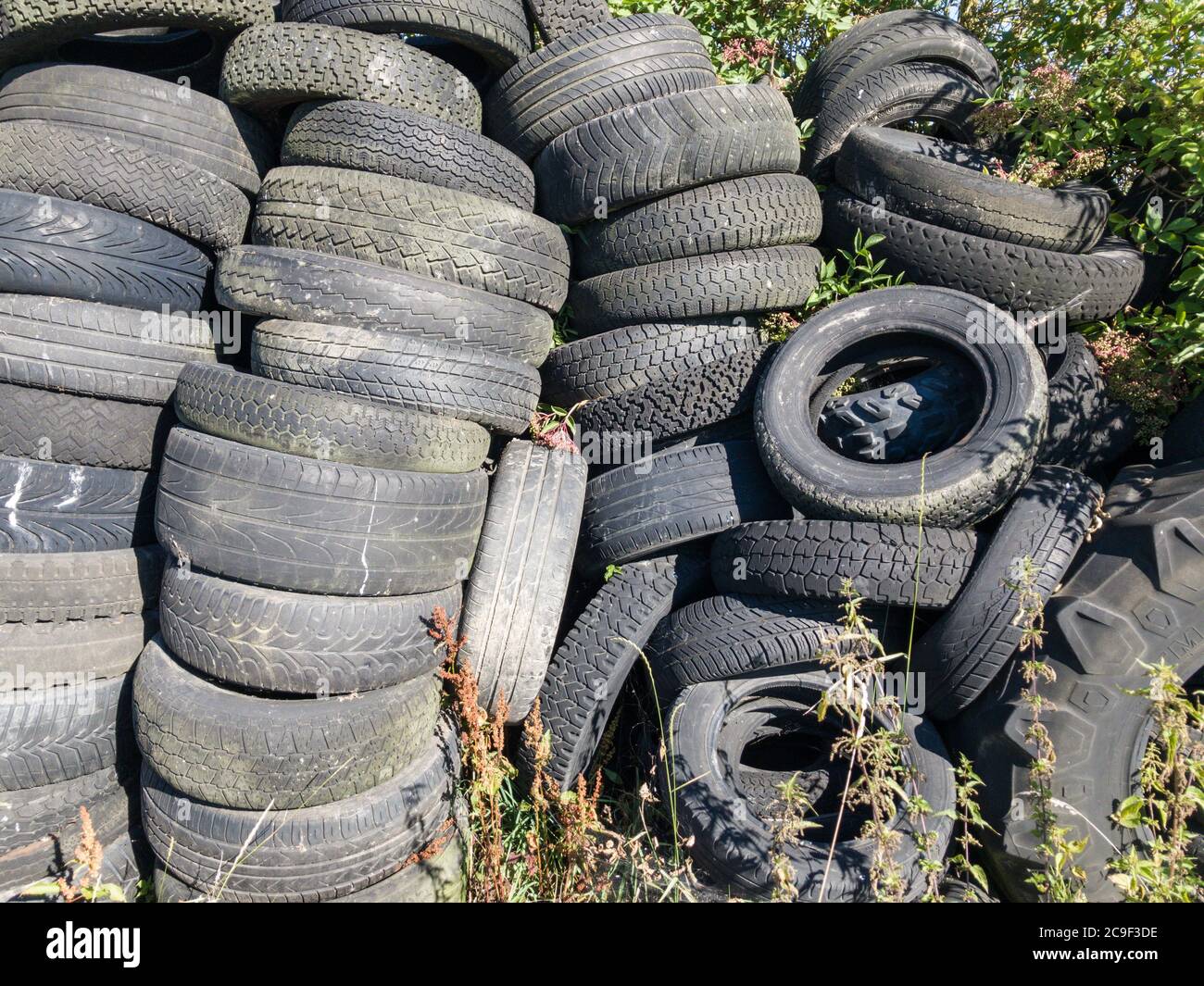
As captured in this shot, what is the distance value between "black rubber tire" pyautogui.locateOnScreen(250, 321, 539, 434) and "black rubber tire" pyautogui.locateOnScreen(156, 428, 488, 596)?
0.38 m

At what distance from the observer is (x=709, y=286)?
414 cm

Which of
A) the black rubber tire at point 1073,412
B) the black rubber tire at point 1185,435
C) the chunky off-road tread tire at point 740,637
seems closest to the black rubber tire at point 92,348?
the chunky off-road tread tire at point 740,637

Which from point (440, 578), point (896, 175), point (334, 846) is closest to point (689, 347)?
point (896, 175)

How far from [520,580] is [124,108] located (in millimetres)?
2922

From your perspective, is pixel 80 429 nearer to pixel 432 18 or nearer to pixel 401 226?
pixel 401 226

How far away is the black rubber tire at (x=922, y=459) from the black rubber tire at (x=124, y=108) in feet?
9.80

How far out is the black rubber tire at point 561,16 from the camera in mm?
4473

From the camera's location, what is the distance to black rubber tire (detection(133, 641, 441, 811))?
3.11m

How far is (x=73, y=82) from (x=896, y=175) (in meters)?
4.08

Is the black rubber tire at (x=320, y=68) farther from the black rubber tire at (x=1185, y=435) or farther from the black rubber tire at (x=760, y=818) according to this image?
the black rubber tire at (x=1185, y=435)

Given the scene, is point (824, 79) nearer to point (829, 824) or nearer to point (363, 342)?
point (363, 342)

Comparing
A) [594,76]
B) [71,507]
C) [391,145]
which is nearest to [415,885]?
[71,507]

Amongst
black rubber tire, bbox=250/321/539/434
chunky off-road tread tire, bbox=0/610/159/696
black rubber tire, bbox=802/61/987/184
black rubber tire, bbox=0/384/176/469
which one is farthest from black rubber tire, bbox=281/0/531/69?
chunky off-road tread tire, bbox=0/610/159/696

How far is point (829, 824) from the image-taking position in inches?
138
